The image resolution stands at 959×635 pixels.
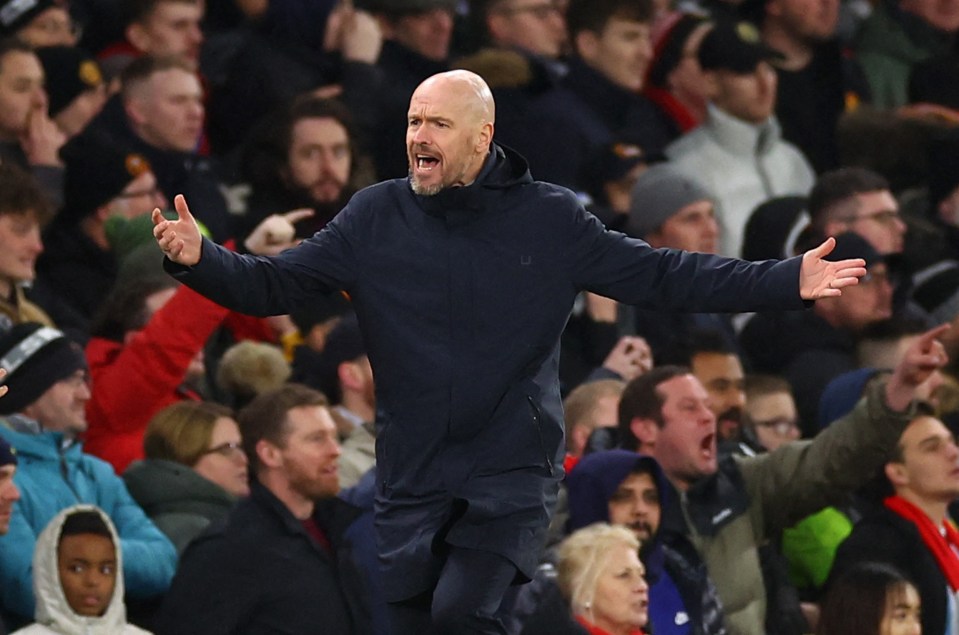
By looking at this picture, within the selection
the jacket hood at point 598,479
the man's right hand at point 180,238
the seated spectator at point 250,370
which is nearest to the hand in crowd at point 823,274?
the man's right hand at point 180,238

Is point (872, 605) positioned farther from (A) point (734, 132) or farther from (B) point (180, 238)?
(A) point (734, 132)

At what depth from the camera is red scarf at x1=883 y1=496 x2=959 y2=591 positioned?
8453 millimetres

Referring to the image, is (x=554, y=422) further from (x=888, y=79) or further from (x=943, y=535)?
(x=888, y=79)

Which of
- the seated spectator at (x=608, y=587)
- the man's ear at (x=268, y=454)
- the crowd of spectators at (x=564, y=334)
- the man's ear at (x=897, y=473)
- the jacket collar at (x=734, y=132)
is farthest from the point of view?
the jacket collar at (x=734, y=132)

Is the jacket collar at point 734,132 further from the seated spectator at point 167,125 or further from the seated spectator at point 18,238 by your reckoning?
the seated spectator at point 18,238

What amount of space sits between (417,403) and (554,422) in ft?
1.12

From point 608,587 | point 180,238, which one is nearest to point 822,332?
point 608,587

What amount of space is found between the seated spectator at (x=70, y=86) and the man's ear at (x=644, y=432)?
2950 millimetres

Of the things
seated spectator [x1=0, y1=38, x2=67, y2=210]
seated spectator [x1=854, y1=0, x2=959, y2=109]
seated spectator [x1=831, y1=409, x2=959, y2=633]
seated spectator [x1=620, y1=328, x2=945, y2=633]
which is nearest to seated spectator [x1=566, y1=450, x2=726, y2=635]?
seated spectator [x1=620, y1=328, x2=945, y2=633]

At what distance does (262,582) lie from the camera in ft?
24.5

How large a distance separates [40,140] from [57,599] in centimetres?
288

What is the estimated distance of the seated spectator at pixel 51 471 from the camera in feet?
24.3

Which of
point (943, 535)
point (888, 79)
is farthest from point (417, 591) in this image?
point (888, 79)

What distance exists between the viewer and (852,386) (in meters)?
9.17
